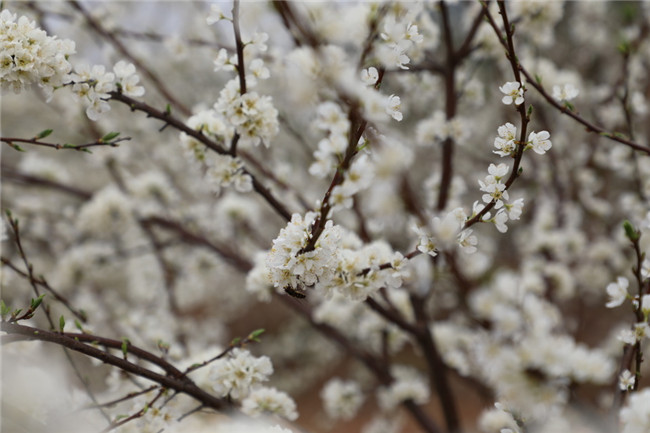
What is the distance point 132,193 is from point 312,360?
3.50 m

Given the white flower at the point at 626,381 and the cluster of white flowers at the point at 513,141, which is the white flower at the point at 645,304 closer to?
the white flower at the point at 626,381

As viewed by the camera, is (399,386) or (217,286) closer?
(399,386)

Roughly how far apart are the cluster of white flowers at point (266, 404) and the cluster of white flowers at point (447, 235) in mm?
623

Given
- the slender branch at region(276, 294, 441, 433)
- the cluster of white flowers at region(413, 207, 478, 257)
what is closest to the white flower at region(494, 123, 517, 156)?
the cluster of white flowers at region(413, 207, 478, 257)

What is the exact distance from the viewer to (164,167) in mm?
4840

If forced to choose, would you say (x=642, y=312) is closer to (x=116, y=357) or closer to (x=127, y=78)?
(x=116, y=357)

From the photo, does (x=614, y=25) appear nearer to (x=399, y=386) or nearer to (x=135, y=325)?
(x=399, y=386)

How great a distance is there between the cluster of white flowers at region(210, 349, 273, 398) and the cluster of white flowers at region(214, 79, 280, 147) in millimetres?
569

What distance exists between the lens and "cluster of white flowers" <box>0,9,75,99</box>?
1.18 meters

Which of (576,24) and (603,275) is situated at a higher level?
(576,24)

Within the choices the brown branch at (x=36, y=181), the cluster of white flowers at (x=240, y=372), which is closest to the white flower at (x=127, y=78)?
the cluster of white flowers at (x=240, y=372)

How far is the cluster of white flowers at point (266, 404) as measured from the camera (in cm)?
145

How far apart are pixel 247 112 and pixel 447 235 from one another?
566 millimetres

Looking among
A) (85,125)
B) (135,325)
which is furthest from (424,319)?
(85,125)
